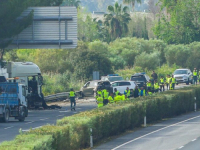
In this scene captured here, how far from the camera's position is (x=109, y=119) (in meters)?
26.2

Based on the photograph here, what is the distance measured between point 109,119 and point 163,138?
8.80ft

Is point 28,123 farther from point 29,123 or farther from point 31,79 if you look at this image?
point 31,79

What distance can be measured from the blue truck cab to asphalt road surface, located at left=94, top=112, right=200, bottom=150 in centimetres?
817

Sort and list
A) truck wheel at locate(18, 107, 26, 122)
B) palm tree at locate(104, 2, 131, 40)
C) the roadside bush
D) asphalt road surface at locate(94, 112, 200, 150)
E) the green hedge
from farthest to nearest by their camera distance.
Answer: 1. palm tree at locate(104, 2, 131, 40)
2. truck wheel at locate(18, 107, 26, 122)
3. asphalt road surface at locate(94, 112, 200, 150)
4. the green hedge
5. the roadside bush

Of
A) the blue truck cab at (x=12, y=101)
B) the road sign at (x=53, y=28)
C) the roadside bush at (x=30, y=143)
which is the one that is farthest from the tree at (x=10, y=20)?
the roadside bush at (x=30, y=143)

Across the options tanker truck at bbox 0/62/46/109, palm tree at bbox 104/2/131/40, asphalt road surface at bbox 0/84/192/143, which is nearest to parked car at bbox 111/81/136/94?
tanker truck at bbox 0/62/46/109

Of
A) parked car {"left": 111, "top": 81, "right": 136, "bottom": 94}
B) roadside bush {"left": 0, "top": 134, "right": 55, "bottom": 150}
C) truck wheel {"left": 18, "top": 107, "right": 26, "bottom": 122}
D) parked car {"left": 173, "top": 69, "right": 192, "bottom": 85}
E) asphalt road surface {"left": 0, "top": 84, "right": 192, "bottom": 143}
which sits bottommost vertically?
asphalt road surface {"left": 0, "top": 84, "right": 192, "bottom": 143}

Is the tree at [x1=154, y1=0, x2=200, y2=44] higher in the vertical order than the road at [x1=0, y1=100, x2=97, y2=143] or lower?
higher

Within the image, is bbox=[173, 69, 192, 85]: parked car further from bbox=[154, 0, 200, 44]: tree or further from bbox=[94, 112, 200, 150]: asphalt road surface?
bbox=[94, 112, 200, 150]: asphalt road surface

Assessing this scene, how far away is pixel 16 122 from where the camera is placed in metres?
33.7

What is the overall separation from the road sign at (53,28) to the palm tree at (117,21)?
179 ft

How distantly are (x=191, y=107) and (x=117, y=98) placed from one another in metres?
8.63

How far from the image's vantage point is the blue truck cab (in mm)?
33281

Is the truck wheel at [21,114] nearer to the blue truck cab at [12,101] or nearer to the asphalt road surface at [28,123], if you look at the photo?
the blue truck cab at [12,101]
